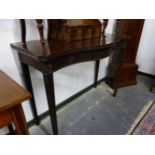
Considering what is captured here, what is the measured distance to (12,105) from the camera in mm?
557

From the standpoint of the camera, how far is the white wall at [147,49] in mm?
2189

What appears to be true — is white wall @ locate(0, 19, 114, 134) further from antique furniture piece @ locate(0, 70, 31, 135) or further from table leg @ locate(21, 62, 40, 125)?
antique furniture piece @ locate(0, 70, 31, 135)

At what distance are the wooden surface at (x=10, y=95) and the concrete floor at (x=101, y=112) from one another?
32.7 inches

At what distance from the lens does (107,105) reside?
174 centimetres

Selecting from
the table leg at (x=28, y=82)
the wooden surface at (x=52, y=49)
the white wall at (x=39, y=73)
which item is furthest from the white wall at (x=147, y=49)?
the table leg at (x=28, y=82)

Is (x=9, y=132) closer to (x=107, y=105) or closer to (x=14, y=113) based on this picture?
(x=14, y=113)

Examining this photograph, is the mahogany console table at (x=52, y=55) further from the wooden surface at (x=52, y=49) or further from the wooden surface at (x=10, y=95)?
the wooden surface at (x=10, y=95)

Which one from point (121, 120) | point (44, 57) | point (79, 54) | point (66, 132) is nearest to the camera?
point (44, 57)

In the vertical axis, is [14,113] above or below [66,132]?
above

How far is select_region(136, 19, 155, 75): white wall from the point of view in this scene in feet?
7.18

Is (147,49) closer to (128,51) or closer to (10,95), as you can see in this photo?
(128,51)

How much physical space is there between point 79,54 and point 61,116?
0.85 m
